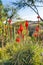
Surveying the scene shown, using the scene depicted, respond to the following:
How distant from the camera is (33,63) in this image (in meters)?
6.66

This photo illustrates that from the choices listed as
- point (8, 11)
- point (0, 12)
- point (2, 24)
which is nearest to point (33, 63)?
point (2, 24)

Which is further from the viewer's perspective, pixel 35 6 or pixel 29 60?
pixel 35 6

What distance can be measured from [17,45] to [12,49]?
0.70ft

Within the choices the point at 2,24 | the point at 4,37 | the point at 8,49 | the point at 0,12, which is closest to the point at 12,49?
the point at 8,49

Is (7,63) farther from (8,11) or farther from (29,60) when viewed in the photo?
(8,11)

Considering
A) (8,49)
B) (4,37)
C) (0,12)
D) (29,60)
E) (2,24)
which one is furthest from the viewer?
(0,12)

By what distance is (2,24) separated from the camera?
49.3ft

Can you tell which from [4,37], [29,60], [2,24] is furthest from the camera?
[2,24]

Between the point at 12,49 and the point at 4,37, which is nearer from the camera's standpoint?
the point at 12,49

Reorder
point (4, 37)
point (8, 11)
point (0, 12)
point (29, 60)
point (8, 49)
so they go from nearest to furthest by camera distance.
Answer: point (29, 60) < point (8, 49) < point (4, 37) < point (0, 12) < point (8, 11)

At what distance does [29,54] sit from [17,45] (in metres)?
0.53

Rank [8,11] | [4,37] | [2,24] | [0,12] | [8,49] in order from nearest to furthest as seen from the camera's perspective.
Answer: [8,49], [4,37], [2,24], [0,12], [8,11]

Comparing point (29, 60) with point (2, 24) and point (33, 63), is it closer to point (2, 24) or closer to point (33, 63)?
point (33, 63)

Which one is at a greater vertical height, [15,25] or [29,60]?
[29,60]
